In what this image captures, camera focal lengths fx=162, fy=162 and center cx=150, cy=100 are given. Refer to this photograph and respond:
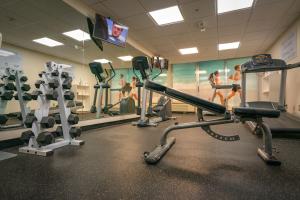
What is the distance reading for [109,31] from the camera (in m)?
3.85

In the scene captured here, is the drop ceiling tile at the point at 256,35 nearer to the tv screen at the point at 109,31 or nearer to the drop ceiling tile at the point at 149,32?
the drop ceiling tile at the point at 149,32

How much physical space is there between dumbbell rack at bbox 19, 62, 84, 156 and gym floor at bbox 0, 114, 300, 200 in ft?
0.43

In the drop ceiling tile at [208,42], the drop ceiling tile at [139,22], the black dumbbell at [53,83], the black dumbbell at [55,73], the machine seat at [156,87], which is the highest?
the drop ceiling tile at [139,22]

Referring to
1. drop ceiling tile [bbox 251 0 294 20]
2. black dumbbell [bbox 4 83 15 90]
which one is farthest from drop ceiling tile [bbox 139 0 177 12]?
black dumbbell [bbox 4 83 15 90]

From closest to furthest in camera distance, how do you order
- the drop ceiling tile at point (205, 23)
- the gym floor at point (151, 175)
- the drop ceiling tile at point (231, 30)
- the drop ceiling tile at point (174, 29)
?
the gym floor at point (151, 175)
the drop ceiling tile at point (205, 23)
the drop ceiling tile at point (174, 29)
the drop ceiling tile at point (231, 30)

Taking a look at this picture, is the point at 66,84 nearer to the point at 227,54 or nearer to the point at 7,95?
the point at 7,95

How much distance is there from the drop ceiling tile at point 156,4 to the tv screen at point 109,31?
885 mm

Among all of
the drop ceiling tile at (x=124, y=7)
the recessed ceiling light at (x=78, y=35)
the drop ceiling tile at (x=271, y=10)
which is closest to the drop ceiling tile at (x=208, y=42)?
the drop ceiling tile at (x=271, y=10)

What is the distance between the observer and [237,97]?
7.75m

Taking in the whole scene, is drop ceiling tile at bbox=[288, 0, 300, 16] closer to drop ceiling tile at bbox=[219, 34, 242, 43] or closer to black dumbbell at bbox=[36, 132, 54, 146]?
drop ceiling tile at bbox=[219, 34, 242, 43]

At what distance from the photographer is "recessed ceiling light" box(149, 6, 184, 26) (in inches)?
147

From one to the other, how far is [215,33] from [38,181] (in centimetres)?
540

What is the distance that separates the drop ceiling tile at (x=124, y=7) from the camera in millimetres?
3389

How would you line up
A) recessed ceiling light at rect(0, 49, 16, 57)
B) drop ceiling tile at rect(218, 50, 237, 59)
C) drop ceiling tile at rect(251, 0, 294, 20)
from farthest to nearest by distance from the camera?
drop ceiling tile at rect(218, 50, 237, 59), drop ceiling tile at rect(251, 0, 294, 20), recessed ceiling light at rect(0, 49, 16, 57)
